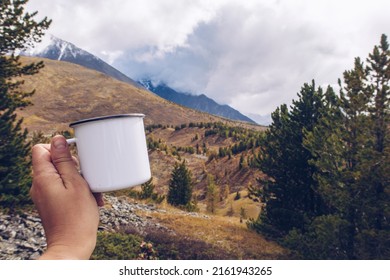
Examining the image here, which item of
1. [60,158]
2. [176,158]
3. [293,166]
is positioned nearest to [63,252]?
[60,158]

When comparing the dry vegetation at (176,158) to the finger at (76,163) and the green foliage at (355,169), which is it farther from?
the finger at (76,163)

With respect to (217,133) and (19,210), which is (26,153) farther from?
(217,133)

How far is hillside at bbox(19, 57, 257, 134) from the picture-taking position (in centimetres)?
11662

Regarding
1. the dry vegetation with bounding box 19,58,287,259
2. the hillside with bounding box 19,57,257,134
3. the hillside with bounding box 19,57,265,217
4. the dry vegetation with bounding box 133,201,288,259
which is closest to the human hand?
the dry vegetation with bounding box 19,58,287,259

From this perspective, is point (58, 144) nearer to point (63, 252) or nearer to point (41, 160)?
point (41, 160)

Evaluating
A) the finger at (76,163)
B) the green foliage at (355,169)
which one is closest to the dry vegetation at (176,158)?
the green foliage at (355,169)

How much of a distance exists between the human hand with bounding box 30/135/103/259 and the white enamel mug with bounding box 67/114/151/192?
93 millimetres

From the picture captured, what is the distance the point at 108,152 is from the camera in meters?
2.28

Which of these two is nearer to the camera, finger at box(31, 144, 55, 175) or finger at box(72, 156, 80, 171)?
finger at box(31, 144, 55, 175)

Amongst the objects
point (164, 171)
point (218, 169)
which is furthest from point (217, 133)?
point (164, 171)

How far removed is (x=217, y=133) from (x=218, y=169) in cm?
2470

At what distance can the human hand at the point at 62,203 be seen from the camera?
2.14 m

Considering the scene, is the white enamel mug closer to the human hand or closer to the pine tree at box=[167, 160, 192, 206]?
the human hand

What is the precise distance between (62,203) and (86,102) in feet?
435
